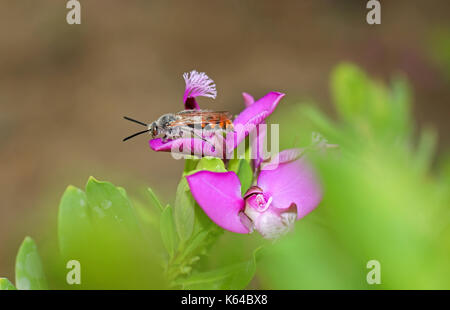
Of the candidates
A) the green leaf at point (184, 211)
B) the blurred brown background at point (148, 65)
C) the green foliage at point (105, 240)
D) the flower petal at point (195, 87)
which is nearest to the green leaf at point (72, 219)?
the green foliage at point (105, 240)

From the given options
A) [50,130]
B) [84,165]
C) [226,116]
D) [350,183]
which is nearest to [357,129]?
[226,116]

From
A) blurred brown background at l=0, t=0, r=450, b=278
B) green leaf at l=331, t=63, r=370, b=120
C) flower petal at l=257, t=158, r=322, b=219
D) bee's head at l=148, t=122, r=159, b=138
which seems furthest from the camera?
blurred brown background at l=0, t=0, r=450, b=278

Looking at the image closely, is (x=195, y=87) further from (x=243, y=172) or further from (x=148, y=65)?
(x=148, y=65)

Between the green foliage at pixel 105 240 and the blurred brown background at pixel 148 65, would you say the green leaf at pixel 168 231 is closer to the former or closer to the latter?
the green foliage at pixel 105 240

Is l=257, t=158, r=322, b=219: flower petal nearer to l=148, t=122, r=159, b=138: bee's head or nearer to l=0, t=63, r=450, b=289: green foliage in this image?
l=0, t=63, r=450, b=289: green foliage

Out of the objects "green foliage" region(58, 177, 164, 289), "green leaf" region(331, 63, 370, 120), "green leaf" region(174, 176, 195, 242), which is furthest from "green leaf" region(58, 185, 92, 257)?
"green leaf" region(331, 63, 370, 120)

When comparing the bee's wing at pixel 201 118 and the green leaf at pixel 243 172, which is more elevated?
the bee's wing at pixel 201 118

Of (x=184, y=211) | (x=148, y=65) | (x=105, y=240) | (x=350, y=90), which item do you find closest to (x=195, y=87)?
(x=184, y=211)
